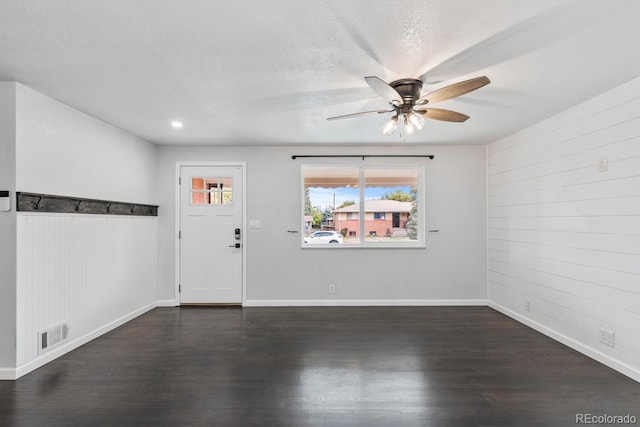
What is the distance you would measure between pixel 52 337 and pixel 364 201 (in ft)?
12.6

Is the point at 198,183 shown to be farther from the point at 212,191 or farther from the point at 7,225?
the point at 7,225

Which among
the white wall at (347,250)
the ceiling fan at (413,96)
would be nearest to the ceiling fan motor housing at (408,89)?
the ceiling fan at (413,96)

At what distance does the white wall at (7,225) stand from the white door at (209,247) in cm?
218

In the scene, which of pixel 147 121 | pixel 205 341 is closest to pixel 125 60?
pixel 147 121

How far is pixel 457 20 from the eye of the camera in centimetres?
175

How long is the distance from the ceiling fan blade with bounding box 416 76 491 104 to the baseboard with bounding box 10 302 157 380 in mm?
3767

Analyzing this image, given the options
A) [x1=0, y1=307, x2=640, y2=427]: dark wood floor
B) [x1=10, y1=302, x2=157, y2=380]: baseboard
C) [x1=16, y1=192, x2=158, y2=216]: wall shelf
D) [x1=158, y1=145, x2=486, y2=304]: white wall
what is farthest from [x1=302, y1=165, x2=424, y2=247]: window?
[x1=10, y1=302, x2=157, y2=380]: baseboard

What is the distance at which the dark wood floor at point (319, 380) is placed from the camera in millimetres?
2115

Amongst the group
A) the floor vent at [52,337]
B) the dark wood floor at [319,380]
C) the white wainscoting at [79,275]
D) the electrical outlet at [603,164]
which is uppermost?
the electrical outlet at [603,164]

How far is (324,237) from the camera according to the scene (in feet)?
15.8

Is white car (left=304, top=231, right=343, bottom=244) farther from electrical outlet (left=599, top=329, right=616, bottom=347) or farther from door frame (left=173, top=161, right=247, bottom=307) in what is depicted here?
electrical outlet (left=599, top=329, right=616, bottom=347)

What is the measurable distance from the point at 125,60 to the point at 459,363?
350 centimetres

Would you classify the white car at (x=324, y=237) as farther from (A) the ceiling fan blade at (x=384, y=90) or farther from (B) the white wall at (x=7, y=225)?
(B) the white wall at (x=7, y=225)

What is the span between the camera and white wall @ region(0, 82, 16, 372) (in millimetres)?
2547
